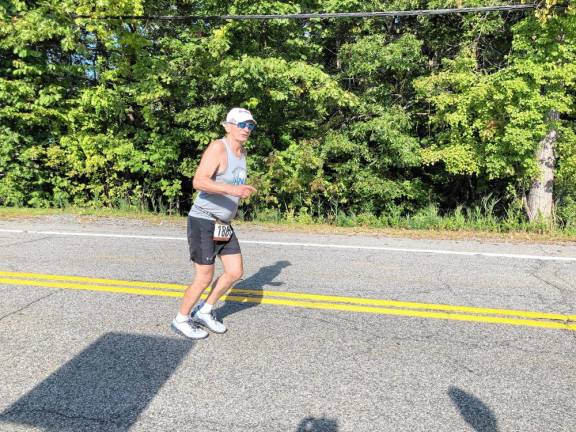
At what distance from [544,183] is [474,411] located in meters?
9.89

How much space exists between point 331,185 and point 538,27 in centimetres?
588

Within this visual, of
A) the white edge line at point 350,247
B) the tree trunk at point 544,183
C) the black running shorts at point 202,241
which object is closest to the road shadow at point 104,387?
the black running shorts at point 202,241

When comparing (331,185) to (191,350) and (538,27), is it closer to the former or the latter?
(538,27)

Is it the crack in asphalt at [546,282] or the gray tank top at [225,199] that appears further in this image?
the crack in asphalt at [546,282]

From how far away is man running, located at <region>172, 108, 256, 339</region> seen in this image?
376 cm

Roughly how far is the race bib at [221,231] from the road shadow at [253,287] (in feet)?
3.27

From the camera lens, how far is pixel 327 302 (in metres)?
4.98

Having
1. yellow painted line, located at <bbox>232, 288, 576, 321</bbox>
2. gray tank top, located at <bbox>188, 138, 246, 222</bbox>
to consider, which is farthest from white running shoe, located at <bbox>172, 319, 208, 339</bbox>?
yellow painted line, located at <bbox>232, 288, 576, 321</bbox>

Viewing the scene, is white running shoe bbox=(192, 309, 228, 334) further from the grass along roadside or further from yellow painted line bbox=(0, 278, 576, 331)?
the grass along roadside

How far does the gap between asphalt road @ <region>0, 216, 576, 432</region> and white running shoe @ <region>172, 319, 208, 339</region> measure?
0.08m

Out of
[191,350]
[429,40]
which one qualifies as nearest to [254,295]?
[191,350]

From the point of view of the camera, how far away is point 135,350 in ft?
12.5

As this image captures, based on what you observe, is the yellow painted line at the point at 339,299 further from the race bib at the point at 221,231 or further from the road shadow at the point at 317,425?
the road shadow at the point at 317,425

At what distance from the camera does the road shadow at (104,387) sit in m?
2.85
